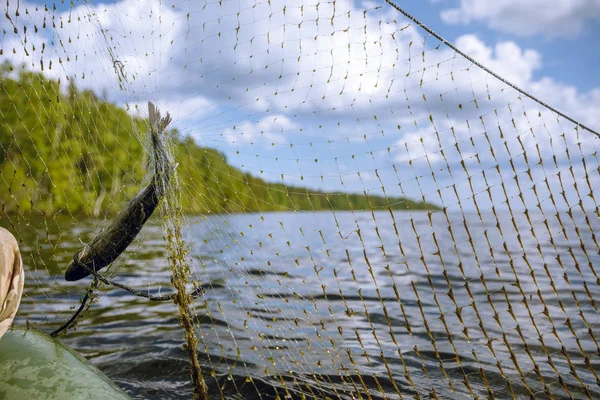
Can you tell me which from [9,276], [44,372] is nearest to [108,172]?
[44,372]

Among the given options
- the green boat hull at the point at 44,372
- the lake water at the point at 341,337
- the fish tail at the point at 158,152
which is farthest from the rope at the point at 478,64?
the green boat hull at the point at 44,372

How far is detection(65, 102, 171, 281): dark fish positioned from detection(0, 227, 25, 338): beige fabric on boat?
1.38m

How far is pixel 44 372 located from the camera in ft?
11.0

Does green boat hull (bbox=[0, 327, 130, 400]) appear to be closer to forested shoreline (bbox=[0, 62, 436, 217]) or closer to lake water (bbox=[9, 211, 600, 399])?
lake water (bbox=[9, 211, 600, 399])

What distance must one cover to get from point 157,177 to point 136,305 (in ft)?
21.5

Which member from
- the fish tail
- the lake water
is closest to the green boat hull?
the lake water

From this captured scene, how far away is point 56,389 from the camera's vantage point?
10.6 ft

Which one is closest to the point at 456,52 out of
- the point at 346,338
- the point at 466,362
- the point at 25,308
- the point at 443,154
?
the point at 443,154

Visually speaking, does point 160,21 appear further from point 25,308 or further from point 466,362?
point 25,308

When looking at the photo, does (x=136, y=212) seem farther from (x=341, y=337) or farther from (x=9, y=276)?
(x=341, y=337)

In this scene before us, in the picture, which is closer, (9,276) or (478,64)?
(9,276)

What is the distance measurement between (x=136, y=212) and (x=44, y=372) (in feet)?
4.55

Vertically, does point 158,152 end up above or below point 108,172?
below

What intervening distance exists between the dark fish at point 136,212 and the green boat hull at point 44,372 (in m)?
0.76
